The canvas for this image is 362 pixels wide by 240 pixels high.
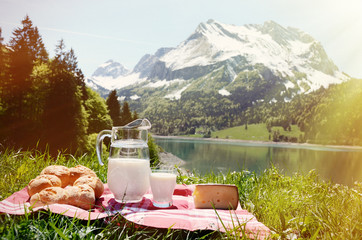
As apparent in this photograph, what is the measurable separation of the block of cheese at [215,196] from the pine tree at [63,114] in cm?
2806

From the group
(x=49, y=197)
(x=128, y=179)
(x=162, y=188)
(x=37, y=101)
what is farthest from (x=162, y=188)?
(x=37, y=101)

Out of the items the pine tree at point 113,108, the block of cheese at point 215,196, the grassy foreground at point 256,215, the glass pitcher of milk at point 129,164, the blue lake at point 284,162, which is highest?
the pine tree at point 113,108

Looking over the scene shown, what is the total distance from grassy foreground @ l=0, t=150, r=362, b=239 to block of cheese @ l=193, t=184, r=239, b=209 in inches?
17.6

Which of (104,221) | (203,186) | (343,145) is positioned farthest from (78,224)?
(343,145)

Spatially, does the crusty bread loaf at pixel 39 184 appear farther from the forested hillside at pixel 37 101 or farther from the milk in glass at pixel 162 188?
the forested hillside at pixel 37 101

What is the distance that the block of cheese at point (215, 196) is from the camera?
2969 millimetres

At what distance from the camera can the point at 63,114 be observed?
31.9 metres

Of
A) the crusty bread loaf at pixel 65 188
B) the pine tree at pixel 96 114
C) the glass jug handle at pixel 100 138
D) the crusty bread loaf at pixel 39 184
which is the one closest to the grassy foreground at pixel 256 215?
the crusty bread loaf at pixel 65 188

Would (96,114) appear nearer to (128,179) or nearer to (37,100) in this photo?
(37,100)

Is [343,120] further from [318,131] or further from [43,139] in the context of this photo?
[43,139]

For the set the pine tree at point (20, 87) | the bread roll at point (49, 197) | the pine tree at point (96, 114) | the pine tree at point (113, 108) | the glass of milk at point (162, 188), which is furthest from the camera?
the pine tree at point (113, 108)

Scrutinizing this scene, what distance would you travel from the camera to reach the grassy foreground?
7.16 feet

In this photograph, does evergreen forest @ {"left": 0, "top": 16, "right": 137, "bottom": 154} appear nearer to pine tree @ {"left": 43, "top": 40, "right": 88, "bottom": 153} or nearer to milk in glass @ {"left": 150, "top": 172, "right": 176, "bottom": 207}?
pine tree @ {"left": 43, "top": 40, "right": 88, "bottom": 153}

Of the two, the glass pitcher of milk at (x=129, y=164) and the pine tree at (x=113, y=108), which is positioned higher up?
the pine tree at (x=113, y=108)
